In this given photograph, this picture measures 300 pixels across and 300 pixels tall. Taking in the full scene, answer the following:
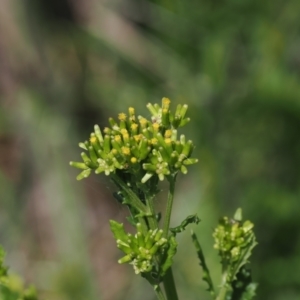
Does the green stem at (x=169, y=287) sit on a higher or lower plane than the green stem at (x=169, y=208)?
lower

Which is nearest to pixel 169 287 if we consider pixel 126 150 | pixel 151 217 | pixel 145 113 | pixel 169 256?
pixel 169 256

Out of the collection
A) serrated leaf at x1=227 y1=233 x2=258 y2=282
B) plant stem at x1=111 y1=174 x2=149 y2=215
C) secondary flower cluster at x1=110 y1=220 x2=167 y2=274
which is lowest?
secondary flower cluster at x1=110 y1=220 x2=167 y2=274

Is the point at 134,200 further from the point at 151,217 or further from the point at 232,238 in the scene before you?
the point at 232,238

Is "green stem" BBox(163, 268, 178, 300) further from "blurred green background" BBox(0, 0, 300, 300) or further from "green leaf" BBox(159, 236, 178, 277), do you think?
"blurred green background" BBox(0, 0, 300, 300)

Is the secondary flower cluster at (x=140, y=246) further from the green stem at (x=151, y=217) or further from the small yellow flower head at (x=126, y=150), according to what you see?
the small yellow flower head at (x=126, y=150)

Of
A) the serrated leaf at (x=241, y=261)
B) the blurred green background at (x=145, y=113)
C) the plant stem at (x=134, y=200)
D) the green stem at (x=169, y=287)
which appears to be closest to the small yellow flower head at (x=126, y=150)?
the plant stem at (x=134, y=200)

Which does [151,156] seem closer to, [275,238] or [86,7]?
[275,238]

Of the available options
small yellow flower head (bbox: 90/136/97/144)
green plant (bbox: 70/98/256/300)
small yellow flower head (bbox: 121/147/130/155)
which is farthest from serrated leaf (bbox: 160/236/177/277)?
small yellow flower head (bbox: 90/136/97/144)
